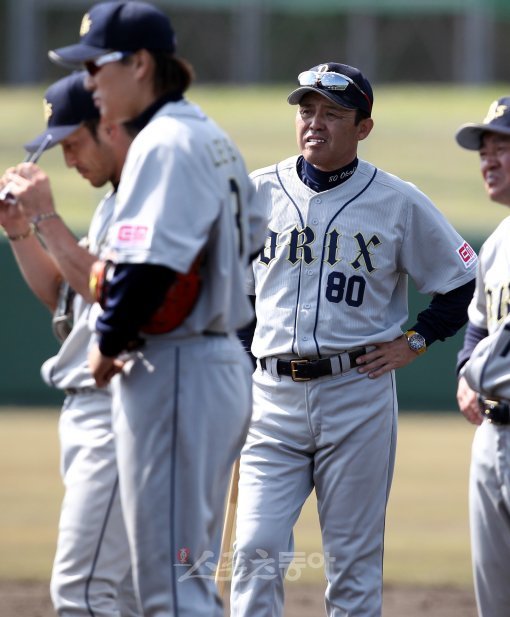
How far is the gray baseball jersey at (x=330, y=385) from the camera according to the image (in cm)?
462

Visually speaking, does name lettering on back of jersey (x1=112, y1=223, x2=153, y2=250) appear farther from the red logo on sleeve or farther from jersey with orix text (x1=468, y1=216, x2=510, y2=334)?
jersey with orix text (x1=468, y1=216, x2=510, y2=334)

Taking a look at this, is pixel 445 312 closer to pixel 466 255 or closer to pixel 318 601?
pixel 466 255

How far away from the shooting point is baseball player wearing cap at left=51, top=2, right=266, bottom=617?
130 inches

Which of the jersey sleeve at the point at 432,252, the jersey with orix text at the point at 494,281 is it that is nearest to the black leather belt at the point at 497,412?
the jersey with orix text at the point at 494,281

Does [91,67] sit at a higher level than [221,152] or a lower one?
higher

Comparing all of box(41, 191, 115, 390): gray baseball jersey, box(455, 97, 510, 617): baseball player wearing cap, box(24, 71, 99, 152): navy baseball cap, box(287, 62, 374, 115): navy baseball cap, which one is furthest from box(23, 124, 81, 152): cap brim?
box(455, 97, 510, 617): baseball player wearing cap

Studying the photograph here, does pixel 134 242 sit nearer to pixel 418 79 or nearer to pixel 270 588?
pixel 270 588

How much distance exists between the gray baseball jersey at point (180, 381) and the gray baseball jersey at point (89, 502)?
23 cm

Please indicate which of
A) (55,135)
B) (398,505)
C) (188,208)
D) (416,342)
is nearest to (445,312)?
(416,342)

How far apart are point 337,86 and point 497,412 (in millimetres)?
1464

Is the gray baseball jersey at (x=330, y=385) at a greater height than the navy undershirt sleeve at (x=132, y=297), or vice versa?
the navy undershirt sleeve at (x=132, y=297)

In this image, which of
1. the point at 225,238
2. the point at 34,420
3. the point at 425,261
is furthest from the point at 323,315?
the point at 34,420

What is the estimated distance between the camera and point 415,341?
16.3 feet

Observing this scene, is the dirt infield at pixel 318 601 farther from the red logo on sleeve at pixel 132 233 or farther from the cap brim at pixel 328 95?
the red logo on sleeve at pixel 132 233
